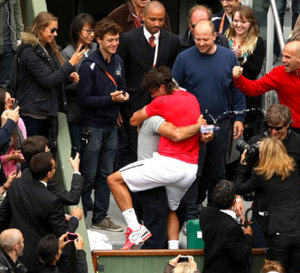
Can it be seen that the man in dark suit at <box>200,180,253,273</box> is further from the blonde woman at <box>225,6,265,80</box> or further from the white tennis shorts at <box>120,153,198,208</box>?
the blonde woman at <box>225,6,265,80</box>

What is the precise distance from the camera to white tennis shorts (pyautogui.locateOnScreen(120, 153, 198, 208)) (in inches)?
376

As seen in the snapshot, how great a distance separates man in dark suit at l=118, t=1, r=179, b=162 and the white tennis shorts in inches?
46.9

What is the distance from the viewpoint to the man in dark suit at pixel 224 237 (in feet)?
29.6

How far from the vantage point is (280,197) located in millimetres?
9211

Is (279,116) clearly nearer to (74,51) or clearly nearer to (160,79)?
(160,79)

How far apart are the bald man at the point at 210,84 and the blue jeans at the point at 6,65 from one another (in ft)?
6.18

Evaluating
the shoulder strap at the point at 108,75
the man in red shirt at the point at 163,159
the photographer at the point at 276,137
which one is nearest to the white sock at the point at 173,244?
the man in red shirt at the point at 163,159

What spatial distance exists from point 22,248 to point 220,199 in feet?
6.31

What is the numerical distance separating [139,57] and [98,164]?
4.22ft

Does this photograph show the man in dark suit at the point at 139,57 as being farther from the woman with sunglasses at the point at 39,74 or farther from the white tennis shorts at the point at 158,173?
the white tennis shorts at the point at 158,173

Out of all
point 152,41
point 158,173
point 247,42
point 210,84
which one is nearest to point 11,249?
point 158,173

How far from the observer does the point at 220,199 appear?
29.7ft

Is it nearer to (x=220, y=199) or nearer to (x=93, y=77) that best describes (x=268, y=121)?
(x=220, y=199)

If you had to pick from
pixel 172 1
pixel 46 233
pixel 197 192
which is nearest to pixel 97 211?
pixel 197 192
